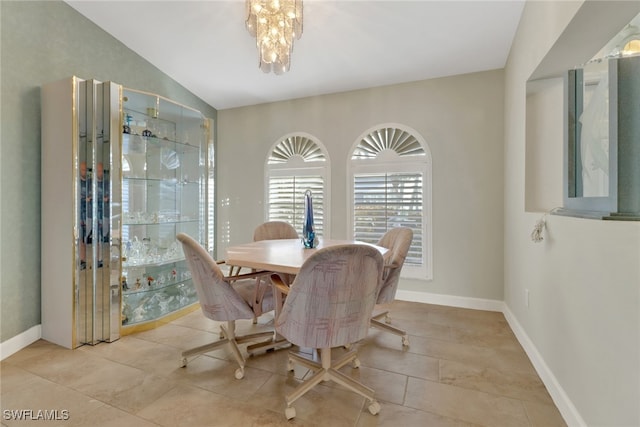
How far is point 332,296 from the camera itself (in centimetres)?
142

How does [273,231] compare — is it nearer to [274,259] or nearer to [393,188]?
[274,259]

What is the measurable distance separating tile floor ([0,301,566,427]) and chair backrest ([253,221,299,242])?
1.09m

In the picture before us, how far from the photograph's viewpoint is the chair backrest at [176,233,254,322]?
178cm

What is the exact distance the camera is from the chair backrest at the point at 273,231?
314cm

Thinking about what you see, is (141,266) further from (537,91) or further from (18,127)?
(537,91)

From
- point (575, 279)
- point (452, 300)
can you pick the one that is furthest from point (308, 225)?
point (452, 300)

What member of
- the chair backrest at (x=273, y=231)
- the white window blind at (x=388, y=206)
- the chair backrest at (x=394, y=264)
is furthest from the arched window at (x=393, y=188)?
the chair backrest at (x=394, y=264)

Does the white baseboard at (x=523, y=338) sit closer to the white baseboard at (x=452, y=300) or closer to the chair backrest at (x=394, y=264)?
the white baseboard at (x=452, y=300)

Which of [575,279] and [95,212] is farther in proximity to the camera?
[95,212]

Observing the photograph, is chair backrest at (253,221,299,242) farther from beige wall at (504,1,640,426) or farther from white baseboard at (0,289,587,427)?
beige wall at (504,1,640,426)

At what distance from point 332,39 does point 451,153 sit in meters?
1.73

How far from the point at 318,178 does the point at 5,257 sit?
9.71 feet

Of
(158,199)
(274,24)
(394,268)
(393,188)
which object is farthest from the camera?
(393,188)

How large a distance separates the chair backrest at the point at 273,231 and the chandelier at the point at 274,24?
5.55 ft
